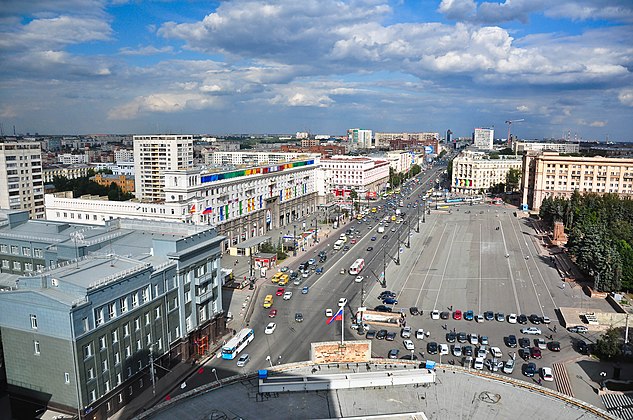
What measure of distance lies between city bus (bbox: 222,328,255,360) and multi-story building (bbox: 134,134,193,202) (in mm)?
64369

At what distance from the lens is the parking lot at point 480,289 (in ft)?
121

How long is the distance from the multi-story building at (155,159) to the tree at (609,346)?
76.7 m

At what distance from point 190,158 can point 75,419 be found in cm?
8283

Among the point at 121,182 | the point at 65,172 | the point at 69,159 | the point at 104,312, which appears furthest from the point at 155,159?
the point at 69,159

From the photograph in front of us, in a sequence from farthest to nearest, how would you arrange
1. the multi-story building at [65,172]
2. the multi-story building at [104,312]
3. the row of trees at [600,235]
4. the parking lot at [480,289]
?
the multi-story building at [65,172] < the row of trees at [600,235] < the parking lot at [480,289] < the multi-story building at [104,312]

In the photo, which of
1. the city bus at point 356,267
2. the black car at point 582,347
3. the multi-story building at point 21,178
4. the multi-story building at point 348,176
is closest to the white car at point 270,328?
the city bus at point 356,267

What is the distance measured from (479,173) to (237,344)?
105 meters

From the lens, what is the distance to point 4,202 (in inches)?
2630

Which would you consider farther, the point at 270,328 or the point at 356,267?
the point at 356,267

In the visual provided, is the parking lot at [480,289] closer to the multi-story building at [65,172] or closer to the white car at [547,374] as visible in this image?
the white car at [547,374]

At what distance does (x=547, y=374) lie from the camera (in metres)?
31.6

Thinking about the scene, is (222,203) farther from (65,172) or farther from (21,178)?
(65,172)

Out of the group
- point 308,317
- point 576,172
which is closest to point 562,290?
point 308,317

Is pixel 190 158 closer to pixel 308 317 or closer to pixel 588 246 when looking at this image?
pixel 308 317
